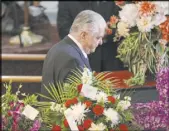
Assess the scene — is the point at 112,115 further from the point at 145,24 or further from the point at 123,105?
the point at 145,24

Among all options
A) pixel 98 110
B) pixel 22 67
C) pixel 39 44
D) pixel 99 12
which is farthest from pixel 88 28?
pixel 39 44

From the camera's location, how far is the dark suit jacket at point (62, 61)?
203 cm

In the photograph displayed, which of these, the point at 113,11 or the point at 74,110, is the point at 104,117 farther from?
the point at 113,11

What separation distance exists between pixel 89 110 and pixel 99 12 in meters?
2.04

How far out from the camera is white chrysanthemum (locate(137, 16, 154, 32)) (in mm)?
2584

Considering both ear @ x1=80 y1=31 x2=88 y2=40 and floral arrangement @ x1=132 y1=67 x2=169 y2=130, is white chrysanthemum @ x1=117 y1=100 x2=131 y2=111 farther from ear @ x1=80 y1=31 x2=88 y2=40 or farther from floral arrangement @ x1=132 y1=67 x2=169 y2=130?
ear @ x1=80 y1=31 x2=88 y2=40

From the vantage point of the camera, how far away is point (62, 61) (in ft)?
6.74

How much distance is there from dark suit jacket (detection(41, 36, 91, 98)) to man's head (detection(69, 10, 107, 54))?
5 cm

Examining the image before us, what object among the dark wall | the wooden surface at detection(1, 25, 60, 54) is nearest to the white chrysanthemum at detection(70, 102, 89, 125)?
the dark wall

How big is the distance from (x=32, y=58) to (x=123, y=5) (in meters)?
0.82

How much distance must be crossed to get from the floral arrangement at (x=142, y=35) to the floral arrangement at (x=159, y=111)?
3.79 ft

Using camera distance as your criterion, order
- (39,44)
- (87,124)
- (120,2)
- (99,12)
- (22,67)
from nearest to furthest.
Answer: (87,124) < (120,2) < (99,12) < (22,67) < (39,44)

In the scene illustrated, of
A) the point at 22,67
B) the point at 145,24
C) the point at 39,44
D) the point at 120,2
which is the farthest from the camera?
the point at 39,44

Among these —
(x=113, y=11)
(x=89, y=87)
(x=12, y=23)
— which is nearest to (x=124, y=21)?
(x=113, y=11)
